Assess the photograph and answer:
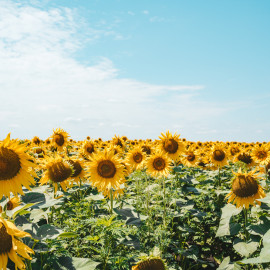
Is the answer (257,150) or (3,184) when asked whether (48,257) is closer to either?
(3,184)

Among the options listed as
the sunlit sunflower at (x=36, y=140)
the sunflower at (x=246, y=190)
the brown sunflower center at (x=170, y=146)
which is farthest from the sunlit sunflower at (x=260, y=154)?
the sunlit sunflower at (x=36, y=140)

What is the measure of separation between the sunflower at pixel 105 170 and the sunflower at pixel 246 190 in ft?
5.86

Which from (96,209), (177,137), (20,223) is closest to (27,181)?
(20,223)

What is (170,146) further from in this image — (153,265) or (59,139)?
(153,265)

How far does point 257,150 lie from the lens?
24.5 ft

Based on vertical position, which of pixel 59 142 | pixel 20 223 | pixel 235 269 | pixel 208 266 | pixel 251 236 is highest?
pixel 59 142

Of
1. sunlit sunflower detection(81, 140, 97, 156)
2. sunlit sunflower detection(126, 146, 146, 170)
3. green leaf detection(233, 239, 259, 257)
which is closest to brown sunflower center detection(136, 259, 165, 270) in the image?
green leaf detection(233, 239, 259, 257)

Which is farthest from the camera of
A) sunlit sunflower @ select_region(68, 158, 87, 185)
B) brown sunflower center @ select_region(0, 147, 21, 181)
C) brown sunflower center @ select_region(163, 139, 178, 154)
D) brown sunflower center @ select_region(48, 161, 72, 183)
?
brown sunflower center @ select_region(163, 139, 178, 154)

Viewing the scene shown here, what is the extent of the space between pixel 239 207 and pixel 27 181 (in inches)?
118

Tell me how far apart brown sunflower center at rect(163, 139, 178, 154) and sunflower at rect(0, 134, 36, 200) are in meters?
3.97

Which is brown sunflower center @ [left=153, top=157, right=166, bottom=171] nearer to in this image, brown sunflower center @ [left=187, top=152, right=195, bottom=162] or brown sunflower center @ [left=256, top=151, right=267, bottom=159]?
brown sunflower center @ [left=187, top=152, right=195, bottom=162]

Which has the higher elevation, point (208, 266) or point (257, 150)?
point (257, 150)

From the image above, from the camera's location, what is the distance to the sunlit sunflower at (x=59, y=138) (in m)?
7.40

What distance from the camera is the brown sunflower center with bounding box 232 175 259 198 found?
12.9 ft
